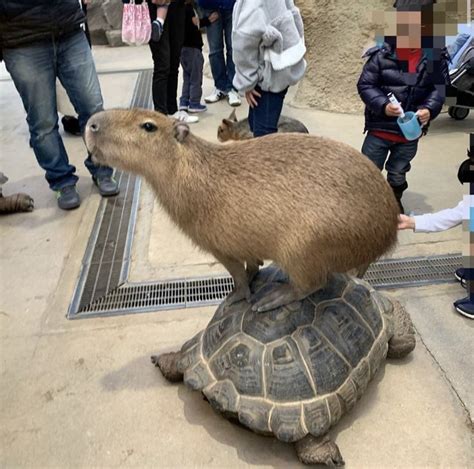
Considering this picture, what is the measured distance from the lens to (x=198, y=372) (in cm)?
210

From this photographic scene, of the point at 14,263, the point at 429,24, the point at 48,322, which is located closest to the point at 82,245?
the point at 14,263

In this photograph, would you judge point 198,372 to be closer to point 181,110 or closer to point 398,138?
point 398,138

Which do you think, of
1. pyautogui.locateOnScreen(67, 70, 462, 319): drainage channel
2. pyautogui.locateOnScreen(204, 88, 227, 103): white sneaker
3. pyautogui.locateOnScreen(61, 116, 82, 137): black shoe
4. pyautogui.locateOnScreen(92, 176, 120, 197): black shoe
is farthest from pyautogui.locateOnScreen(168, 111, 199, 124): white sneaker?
pyautogui.locateOnScreen(67, 70, 462, 319): drainage channel

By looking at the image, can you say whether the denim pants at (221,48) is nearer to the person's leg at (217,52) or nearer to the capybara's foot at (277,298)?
the person's leg at (217,52)

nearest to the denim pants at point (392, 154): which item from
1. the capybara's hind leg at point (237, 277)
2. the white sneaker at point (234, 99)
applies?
the capybara's hind leg at point (237, 277)

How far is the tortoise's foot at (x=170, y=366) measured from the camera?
92.7 inches

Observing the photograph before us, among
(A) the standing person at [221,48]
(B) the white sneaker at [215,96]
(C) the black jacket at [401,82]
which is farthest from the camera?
(B) the white sneaker at [215,96]

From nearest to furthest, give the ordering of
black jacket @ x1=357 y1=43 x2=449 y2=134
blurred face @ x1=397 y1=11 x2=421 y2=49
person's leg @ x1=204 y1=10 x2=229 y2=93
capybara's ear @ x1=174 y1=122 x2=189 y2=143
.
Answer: capybara's ear @ x1=174 y1=122 x2=189 y2=143
blurred face @ x1=397 y1=11 x2=421 y2=49
black jacket @ x1=357 y1=43 x2=449 y2=134
person's leg @ x1=204 y1=10 x2=229 y2=93

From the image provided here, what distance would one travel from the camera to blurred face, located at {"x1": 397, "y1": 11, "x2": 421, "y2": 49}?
9.20ft

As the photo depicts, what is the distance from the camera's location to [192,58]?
5699mm

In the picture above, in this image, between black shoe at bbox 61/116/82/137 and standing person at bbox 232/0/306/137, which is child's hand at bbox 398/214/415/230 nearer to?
standing person at bbox 232/0/306/137

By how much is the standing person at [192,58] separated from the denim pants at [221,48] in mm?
85

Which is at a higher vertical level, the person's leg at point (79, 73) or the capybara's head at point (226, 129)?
the person's leg at point (79, 73)

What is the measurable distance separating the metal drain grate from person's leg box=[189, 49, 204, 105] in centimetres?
332
